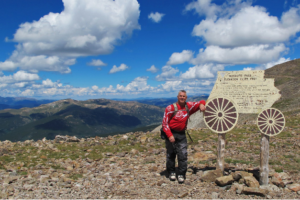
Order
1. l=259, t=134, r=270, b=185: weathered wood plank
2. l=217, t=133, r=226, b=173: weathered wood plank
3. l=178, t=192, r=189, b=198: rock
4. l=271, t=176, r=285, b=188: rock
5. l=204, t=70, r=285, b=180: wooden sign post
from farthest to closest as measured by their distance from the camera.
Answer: l=217, t=133, r=226, b=173: weathered wood plank, l=204, t=70, r=285, b=180: wooden sign post, l=259, t=134, r=270, b=185: weathered wood plank, l=271, t=176, r=285, b=188: rock, l=178, t=192, r=189, b=198: rock

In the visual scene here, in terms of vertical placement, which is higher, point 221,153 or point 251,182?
point 221,153

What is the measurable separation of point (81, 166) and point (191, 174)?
6972 millimetres

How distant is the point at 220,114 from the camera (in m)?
10.4

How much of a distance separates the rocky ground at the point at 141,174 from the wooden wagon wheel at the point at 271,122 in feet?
6.82

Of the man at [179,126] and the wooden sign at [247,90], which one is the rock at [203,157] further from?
the wooden sign at [247,90]

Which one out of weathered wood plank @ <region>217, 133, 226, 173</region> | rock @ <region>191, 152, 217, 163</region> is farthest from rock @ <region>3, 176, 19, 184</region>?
rock @ <region>191, 152, 217, 163</region>

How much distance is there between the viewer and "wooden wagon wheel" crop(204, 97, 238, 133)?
1030 centimetres

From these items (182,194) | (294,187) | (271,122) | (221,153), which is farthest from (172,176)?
(271,122)

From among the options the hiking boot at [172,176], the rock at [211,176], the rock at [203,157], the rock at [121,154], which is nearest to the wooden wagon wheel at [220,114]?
the rock at [211,176]

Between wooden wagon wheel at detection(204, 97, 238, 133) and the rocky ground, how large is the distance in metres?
2.19

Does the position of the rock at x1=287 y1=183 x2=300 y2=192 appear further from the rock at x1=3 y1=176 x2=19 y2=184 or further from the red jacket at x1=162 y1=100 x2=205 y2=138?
the rock at x1=3 y1=176 x2=19 y2=184

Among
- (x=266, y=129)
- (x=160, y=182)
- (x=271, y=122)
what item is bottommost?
(x=160, y=182)

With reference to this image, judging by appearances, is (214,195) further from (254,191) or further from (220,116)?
(220,116)

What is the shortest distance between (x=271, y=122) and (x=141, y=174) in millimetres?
7123
